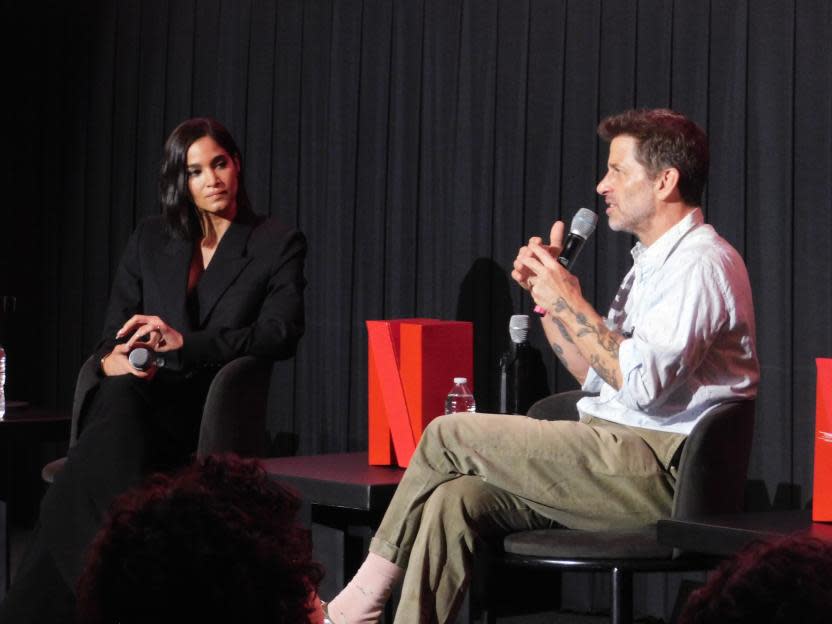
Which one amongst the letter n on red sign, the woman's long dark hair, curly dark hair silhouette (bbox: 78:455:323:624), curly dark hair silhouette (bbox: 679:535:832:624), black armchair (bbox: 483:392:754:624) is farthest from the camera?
the woman's long dark hair

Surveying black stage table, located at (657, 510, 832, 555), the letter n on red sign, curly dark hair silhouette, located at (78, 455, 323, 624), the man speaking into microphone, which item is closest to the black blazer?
the letter n on red sign

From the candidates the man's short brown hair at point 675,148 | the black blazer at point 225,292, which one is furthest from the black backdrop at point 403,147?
the black blazer at point 225,292

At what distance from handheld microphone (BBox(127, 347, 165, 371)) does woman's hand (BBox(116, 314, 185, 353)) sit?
0.09 ft

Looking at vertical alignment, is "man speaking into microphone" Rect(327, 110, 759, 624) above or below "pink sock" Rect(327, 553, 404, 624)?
above

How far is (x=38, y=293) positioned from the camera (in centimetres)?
552

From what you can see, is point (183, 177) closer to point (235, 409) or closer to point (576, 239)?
point (235, 409)

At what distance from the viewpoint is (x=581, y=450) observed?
2.43m

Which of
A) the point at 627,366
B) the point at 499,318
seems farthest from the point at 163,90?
the point at 627,366

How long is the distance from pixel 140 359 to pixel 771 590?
8.34 ft

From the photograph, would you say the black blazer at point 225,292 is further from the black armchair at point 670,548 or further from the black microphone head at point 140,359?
the black armchair at point 670,548

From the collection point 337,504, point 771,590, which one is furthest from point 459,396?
point 771,590

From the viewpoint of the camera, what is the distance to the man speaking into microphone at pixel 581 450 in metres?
2.38

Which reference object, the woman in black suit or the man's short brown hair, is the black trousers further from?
the man's short brown hair

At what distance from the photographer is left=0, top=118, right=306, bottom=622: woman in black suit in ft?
9.62
